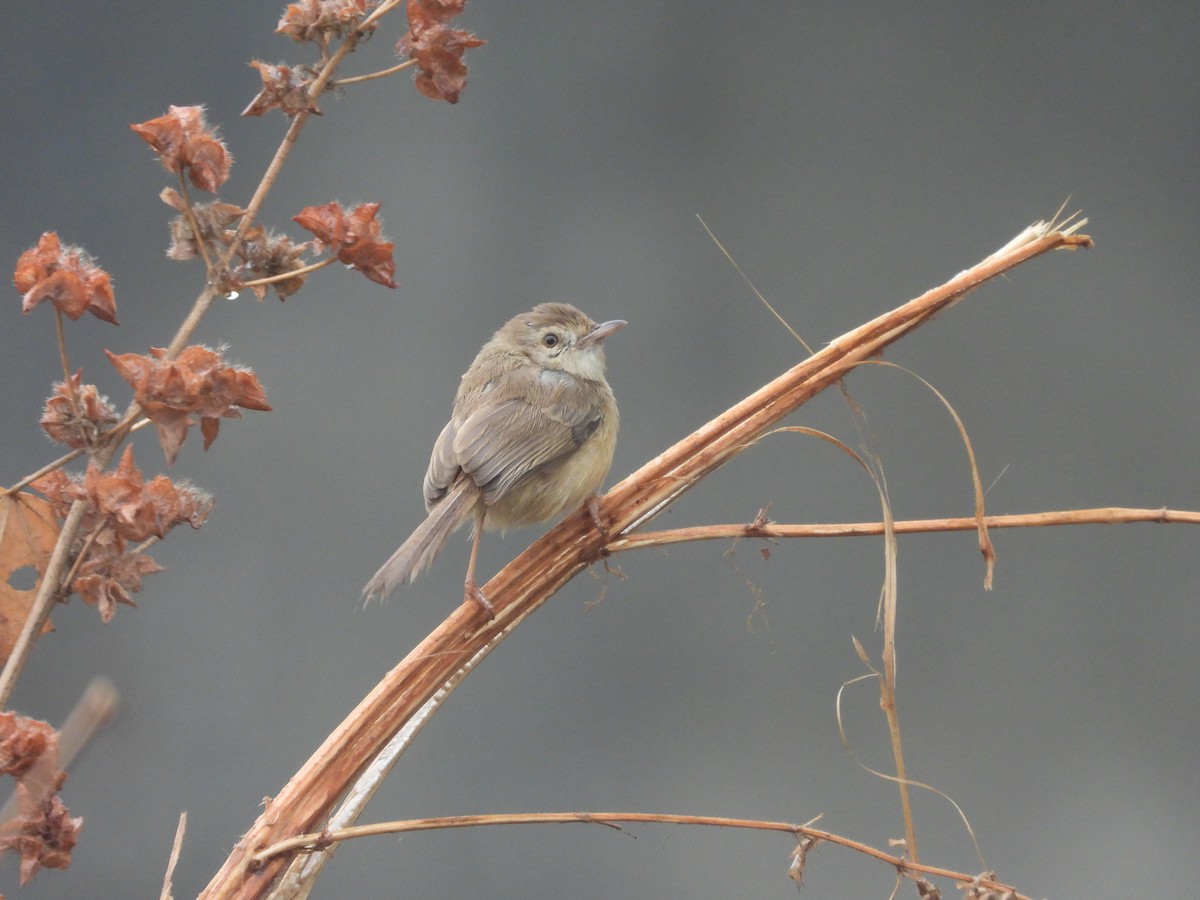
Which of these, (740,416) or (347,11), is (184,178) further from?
(740,416)

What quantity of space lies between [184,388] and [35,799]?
284mm

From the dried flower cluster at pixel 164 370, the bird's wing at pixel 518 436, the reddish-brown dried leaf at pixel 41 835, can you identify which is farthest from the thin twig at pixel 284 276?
the bird's wing at pixel 518 436

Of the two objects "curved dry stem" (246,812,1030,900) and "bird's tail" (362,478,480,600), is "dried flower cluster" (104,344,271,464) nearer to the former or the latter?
"curved dry stem" (246,812,1030,900)

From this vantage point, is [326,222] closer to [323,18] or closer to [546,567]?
[323,18]

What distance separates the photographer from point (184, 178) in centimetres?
81

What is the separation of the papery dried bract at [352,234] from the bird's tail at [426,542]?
1.68ft

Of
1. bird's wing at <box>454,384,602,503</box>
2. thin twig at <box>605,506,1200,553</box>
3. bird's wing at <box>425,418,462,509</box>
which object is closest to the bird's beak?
bird's wing at <box>454,384,602,503</box>

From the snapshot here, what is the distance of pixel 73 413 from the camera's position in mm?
767

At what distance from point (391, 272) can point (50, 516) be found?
336 mm

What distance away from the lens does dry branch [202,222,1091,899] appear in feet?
2.91

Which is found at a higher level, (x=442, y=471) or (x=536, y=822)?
(x=442, y=471)

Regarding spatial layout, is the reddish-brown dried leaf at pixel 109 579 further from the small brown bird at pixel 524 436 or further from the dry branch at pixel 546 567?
the small brown bird at pixel 524 436

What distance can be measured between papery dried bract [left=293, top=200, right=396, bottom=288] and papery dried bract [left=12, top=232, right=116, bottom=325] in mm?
143

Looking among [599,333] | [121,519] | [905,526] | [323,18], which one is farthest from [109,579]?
[599,333]
